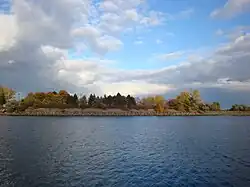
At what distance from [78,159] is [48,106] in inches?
6842

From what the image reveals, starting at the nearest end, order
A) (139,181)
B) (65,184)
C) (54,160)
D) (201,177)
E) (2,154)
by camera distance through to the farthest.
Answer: (65,184) < (139,181) < (201,177) < (54,160) < (2,154)

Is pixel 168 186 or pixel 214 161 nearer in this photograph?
pixel 168 186

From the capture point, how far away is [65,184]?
21.2 meters

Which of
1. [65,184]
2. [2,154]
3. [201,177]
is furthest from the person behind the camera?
[2,154]

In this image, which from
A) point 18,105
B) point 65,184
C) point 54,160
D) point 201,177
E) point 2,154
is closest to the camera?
point 65,184

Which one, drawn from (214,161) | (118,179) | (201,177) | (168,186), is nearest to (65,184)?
(118,179)

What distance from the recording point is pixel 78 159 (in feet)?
103

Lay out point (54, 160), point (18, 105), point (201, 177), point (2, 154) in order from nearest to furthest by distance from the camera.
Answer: point (201, 177) < point (54, 160) < point (2, 154) < point (18, 105)

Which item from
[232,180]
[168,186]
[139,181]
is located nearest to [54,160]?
[139,181]

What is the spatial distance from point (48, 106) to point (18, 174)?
591ft

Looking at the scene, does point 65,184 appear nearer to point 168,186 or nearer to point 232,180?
point 168,186

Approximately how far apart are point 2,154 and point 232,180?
27043mm

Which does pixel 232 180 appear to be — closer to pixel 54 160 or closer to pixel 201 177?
pixel 201 177

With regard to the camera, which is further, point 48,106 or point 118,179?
point 48,106
